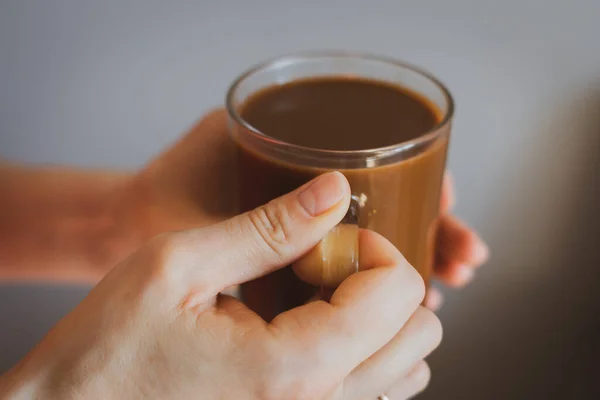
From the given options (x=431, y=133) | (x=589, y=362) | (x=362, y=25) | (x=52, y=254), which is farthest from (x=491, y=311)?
(x=52, y=254)

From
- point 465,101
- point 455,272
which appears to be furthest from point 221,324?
point 465,101

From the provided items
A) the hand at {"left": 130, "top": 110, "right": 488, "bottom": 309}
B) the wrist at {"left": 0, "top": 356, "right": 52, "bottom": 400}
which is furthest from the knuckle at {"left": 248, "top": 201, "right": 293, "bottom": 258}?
the hand at {"left": 130, "top": 110, "right": 488, "bottom": 309}

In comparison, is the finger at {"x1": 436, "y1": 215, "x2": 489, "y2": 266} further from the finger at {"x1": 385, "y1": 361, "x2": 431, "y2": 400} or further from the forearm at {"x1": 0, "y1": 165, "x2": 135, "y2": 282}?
the forearm at {"x1": 0, "y1": 165, "x2": 135, "y2": 282}

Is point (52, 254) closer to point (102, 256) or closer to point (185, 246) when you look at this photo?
point (102, 256)

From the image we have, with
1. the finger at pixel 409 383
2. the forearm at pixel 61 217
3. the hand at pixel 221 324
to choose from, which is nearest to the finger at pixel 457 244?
the finger at pixel 409 383

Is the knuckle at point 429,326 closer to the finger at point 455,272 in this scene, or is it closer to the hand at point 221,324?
the hand at point 221,324
